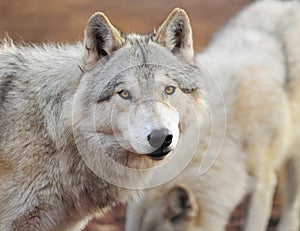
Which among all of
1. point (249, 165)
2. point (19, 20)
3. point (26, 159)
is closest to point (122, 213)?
point (249, 165)

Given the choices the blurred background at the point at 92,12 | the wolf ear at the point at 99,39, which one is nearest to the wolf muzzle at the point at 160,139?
the wolf ear at the point at 99,39

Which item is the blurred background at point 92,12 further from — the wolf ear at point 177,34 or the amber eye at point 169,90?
the amber eye at point 169,90

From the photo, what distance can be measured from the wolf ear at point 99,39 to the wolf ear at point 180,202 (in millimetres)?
2314

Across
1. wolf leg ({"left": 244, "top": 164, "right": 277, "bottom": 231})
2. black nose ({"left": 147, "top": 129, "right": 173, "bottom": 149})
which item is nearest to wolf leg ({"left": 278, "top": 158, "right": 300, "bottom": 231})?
wolf leg ({"left": 244, "top": 164, "right": 277, "bottom": 231})

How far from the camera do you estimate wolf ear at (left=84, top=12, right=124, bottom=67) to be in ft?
17.3

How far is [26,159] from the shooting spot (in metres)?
5.53

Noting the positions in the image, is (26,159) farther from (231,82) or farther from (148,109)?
(231,82)

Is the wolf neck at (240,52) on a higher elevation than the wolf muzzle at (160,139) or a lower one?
higher

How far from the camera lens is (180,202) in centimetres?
740

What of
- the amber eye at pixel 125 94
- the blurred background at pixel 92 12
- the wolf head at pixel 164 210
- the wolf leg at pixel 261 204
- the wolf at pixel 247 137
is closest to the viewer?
the amber eye at pixel 125 94

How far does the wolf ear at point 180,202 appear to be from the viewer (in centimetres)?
738

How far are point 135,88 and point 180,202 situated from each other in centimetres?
247

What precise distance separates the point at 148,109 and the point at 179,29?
2.44 ft

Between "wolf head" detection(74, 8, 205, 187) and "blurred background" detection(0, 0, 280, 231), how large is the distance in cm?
921
